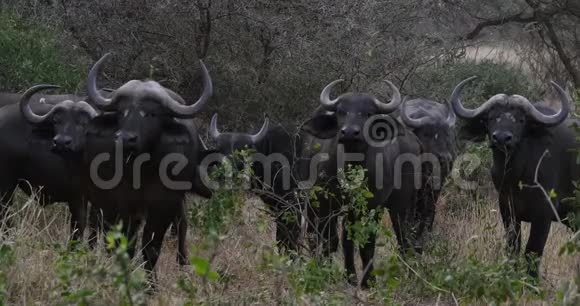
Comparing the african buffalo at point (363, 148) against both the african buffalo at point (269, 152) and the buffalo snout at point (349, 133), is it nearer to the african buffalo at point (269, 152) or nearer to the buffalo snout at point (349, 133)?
the buffalo snout at point (349, 133)

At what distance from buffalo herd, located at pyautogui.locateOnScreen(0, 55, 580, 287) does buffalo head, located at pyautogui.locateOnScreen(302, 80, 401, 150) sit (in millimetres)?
11

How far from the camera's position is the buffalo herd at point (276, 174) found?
8078mm

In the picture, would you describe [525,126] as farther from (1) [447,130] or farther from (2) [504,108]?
(1) [447,130]

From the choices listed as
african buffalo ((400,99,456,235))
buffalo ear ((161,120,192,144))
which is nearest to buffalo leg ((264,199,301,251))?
buffalo ear ((161,120,192,144))

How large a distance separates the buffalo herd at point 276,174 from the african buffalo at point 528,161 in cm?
1

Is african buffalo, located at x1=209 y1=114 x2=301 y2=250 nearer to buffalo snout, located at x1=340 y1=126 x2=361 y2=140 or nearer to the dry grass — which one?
the dry grass

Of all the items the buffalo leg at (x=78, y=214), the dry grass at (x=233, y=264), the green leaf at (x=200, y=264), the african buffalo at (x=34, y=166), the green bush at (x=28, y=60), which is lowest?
the dry grass at (x=233, y=264)

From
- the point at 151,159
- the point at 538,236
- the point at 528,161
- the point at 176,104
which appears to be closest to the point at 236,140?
the point at 176,104

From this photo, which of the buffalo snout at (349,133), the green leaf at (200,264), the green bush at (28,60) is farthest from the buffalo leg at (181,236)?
the green leaf at (200,264)

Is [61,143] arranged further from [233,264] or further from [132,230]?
[233,264]

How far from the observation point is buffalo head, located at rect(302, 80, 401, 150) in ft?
27.5

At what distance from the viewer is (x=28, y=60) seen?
436 inches

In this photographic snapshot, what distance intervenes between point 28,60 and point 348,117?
406cm

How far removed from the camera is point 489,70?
61.7 ft
